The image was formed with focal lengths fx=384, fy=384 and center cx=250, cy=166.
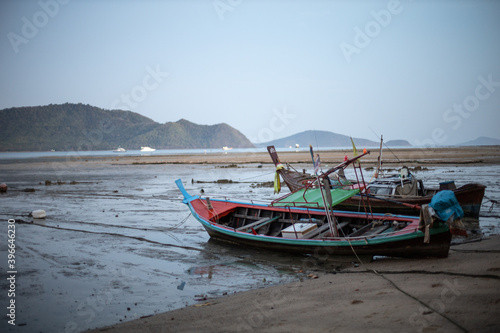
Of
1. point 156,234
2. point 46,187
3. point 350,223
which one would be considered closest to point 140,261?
point 156,234

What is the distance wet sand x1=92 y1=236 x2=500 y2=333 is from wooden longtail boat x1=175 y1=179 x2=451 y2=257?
52 cm

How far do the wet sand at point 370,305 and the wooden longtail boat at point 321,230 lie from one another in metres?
0.52

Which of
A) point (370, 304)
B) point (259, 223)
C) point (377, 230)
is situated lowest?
point (370, 304)

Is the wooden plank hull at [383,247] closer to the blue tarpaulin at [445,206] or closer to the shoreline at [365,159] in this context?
the blue tarpaulin at [445,206]

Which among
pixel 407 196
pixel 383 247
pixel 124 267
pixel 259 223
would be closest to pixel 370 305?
pixel 383 247

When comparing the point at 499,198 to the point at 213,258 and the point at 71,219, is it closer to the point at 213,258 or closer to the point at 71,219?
the point at 213,258

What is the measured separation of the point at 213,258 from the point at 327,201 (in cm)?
361

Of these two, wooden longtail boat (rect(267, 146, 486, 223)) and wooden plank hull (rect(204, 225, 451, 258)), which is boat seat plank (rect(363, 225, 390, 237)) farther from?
wooden longtail boat (rect(267, 146, 486, 223))

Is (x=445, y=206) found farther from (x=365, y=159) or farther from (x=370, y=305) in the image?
(x=365, y=159)

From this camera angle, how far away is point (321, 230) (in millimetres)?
11047

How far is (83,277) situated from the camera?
9.18 m

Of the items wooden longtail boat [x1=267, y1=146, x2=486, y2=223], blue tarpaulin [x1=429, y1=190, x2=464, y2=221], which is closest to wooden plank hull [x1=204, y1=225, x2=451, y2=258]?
blue tarpaulin [x1=429, y1=190, x2=464, y2=221]

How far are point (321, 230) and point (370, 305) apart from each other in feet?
16.4

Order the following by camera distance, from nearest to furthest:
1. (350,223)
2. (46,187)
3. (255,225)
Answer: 1. (350,223)
2. (255,225)
3. (46,187)
